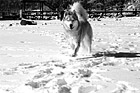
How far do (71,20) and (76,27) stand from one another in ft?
0.96

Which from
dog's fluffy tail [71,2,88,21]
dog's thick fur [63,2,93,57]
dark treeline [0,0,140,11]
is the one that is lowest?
dog's thick fur [63,2,93,57]

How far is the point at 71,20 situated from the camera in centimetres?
678

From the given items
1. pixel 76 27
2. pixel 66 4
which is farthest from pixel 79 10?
pixel 66 4

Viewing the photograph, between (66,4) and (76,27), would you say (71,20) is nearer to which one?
(76,27)

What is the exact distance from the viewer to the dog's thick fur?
270 inches

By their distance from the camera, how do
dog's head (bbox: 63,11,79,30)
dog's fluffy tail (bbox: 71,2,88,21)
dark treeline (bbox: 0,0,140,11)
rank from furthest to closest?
1. dark treeline (bbox: 0,0,140,11)
2. dog's fluffy tail (bbox: 71,2,88,21)
3. dog's head (bbox: 63,11,79,30)

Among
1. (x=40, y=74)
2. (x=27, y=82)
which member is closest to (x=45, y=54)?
(x=40, y=74)

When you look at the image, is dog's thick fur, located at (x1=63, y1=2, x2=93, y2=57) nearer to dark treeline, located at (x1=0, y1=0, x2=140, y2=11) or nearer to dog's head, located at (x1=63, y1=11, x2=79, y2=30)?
dog's head, located at (x1=63, y1=11, x2=79, y2=30)

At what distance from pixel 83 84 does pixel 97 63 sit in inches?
69.2

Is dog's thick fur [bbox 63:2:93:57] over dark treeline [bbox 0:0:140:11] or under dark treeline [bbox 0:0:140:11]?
under

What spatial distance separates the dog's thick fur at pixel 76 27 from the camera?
270 inches

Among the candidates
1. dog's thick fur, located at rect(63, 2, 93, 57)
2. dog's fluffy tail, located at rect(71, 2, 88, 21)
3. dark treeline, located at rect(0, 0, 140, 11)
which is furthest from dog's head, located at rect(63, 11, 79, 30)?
dark treeline, located at rect(0, 0, 140, 11)

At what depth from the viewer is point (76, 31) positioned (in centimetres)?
704

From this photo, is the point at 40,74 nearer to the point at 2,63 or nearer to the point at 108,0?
the point at 2,63
